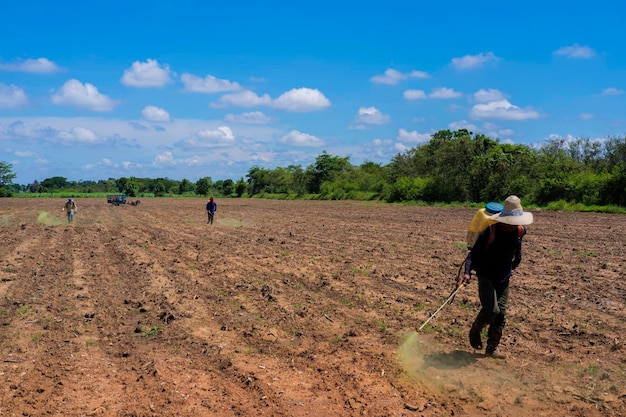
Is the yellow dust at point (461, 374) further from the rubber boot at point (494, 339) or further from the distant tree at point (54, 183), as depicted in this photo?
the distant tree at point (54, 183)

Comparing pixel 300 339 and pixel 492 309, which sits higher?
pixel 492 309

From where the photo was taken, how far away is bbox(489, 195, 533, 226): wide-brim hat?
5703mm

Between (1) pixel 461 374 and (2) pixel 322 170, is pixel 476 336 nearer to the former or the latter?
(1) pixel 461 374

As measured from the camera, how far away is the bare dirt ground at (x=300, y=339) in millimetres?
5031

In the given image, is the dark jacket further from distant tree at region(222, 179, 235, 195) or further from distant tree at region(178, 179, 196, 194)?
distant tree at region(178, 179, 196, 194)

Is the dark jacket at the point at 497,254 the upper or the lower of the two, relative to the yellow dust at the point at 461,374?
upper

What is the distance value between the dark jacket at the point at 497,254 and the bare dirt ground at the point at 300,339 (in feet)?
3.34

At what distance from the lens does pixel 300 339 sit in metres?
6.96

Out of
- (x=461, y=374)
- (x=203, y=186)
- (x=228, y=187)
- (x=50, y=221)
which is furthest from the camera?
(x=203, y=186)

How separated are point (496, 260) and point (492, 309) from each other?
57 cm

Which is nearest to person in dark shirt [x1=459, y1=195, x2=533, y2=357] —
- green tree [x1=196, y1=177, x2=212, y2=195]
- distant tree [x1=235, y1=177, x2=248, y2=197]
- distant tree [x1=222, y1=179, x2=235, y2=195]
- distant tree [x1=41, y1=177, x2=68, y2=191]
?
distant tree [x1=235, y1=177, x2=248, y2=197]

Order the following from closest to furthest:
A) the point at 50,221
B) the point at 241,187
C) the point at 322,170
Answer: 1. the point at 50,221
2. the point at 322,170
3. the point at 241,187

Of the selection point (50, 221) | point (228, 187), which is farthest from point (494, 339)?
point (228, 187)

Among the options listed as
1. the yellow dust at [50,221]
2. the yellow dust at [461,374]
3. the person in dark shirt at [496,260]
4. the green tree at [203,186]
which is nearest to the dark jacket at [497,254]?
the person in dark shirt at [496,260]
